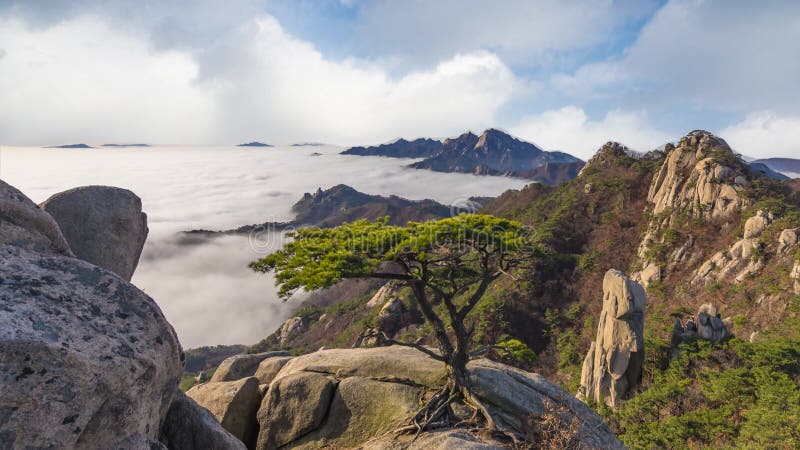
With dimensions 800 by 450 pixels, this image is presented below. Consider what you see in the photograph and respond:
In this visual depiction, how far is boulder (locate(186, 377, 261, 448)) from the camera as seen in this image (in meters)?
17.0

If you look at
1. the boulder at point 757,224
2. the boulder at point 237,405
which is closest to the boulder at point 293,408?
the boulder at point 237,405

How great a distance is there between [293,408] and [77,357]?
479 inches

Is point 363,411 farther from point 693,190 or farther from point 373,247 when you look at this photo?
point 693,190

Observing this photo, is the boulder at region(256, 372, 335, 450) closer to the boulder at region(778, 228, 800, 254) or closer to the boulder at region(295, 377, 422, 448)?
the boulder at region(295, 377, 422, 448)

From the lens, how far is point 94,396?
6.08 metres

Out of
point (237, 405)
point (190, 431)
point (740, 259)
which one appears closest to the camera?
point (190, 431)

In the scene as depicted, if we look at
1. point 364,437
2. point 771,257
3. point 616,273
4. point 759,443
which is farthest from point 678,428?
point 771,257

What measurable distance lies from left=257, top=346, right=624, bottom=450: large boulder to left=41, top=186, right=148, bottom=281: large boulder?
808 centimetres

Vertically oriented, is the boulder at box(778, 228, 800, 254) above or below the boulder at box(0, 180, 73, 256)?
below

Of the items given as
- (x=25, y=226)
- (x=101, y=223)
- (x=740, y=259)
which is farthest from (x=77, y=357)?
(x=740, y=259)

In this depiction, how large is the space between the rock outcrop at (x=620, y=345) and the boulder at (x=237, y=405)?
29.6m

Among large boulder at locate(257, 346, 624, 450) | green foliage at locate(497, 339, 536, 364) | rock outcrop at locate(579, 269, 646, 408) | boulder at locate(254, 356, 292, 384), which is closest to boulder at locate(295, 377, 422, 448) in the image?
large boulder at locate(257, 346, 624, 450)

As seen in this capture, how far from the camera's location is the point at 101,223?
500 inches

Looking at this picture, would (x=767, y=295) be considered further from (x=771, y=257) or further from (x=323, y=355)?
(x=323, y=355)
